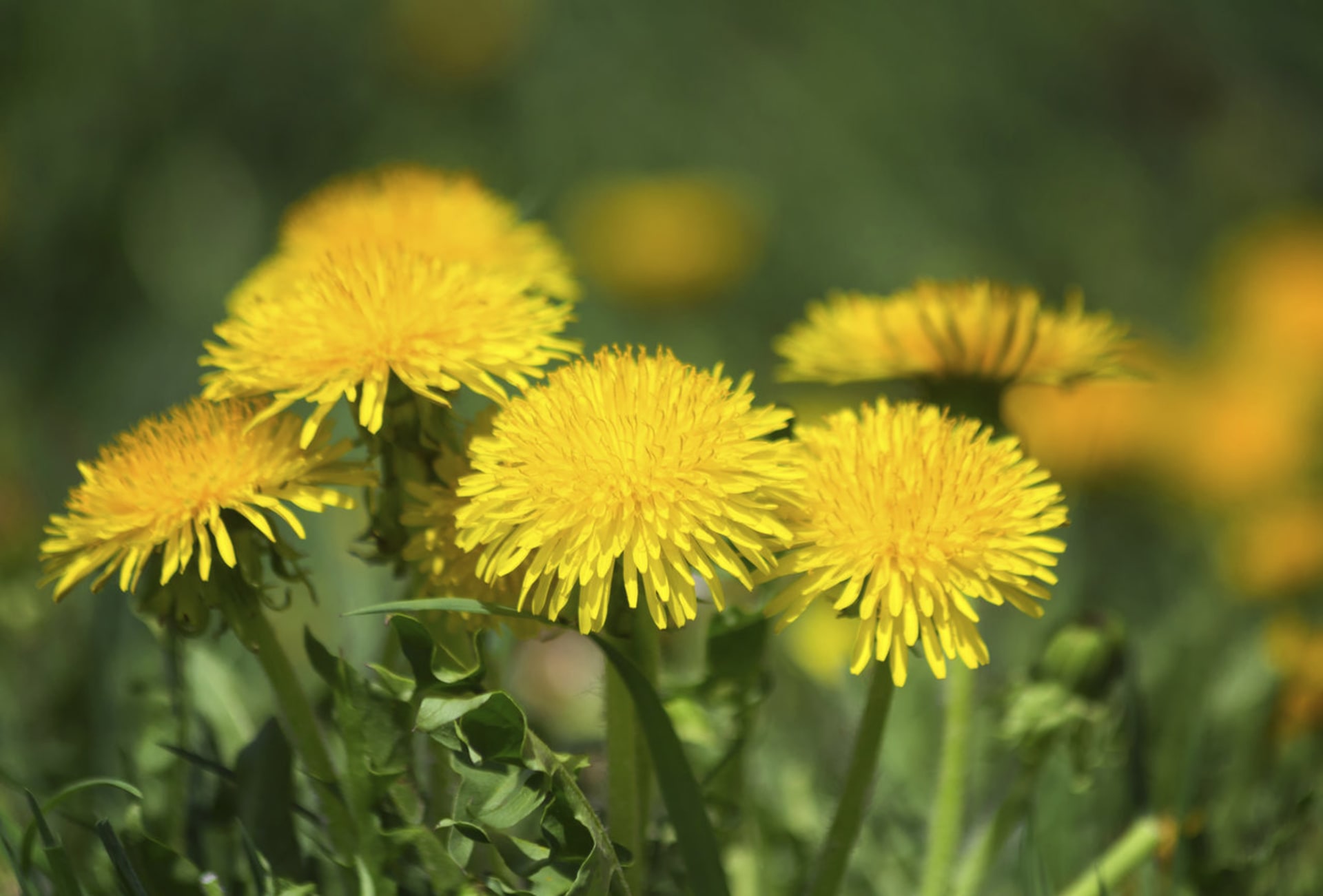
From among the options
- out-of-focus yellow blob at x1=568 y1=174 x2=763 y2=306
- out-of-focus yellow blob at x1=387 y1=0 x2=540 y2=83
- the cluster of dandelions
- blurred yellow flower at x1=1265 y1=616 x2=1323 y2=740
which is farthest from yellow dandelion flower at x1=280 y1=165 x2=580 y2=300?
out-of-focus yellow blob at x1=387 y1=0 x2=540 y2=83

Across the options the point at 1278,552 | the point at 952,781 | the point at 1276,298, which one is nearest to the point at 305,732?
the point at 952,781

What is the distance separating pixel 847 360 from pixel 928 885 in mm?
311

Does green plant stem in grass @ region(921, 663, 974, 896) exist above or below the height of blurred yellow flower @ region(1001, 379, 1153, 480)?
below

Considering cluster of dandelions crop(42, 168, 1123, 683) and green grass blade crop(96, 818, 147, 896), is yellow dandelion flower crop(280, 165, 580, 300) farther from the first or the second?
green grass blade crop(96, 818, 147, 896)

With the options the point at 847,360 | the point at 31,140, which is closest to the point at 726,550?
the point at 847,360

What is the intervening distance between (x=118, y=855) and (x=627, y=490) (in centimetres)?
28

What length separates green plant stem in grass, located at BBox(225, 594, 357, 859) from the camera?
23.3 inches

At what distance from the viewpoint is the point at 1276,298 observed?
230cm

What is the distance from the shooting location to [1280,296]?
7.55 ft

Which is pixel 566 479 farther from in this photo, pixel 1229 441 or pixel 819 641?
pixel 1229 441

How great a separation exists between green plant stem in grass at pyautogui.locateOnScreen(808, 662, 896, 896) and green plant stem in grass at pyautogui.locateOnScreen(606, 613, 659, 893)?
0.10 m

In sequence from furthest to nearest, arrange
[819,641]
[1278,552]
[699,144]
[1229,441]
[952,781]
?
[699,144] < [1229,441] < [819,641] < [1278,552] < [952,781]

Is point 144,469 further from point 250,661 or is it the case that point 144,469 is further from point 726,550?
point 250,661

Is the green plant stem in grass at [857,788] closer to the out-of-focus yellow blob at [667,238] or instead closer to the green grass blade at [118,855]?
the green grass blade at [118,855]
